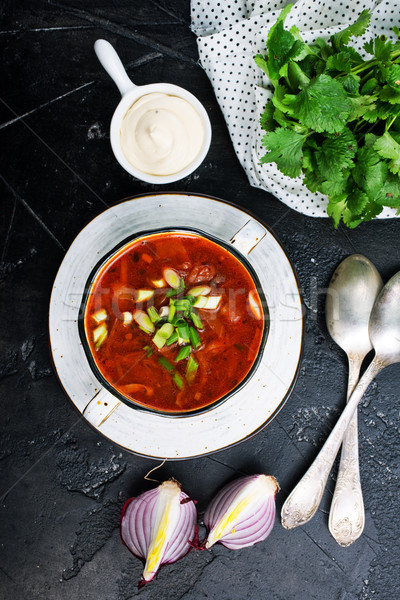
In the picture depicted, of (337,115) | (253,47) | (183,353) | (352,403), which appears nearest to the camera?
(337,115)

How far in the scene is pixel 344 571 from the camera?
1.94 m

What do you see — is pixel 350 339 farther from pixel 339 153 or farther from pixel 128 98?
pixel 128 98

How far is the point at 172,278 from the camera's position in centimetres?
162

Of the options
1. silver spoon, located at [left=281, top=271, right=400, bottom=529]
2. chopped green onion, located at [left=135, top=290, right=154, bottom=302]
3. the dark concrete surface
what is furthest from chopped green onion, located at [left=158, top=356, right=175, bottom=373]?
silver spoon, located at [left=281, top=271, right=400, bottom=529]

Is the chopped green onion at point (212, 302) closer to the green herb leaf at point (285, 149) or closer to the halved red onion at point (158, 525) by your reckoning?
the green herb leaf at point (285, 149)

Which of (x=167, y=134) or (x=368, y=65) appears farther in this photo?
(x=167, y=134)

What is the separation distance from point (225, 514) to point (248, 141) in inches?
53.9

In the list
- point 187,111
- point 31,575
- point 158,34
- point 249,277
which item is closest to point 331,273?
point 249,277

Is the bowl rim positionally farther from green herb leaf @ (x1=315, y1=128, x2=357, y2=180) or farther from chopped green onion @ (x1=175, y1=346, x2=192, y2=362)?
green herb leaf @ (x1=315, y1=128, x2=357, y2=180)

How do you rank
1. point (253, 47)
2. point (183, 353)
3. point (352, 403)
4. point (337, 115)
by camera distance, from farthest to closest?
point (352, 403), point (253, 47), point (183, 353), point (337, 115)

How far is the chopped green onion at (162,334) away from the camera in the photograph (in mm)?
1608

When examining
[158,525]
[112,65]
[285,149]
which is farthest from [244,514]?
[112,65]

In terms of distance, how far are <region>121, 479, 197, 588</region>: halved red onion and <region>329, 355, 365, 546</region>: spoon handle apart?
1.78 feet

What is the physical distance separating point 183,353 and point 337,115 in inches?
34.1
